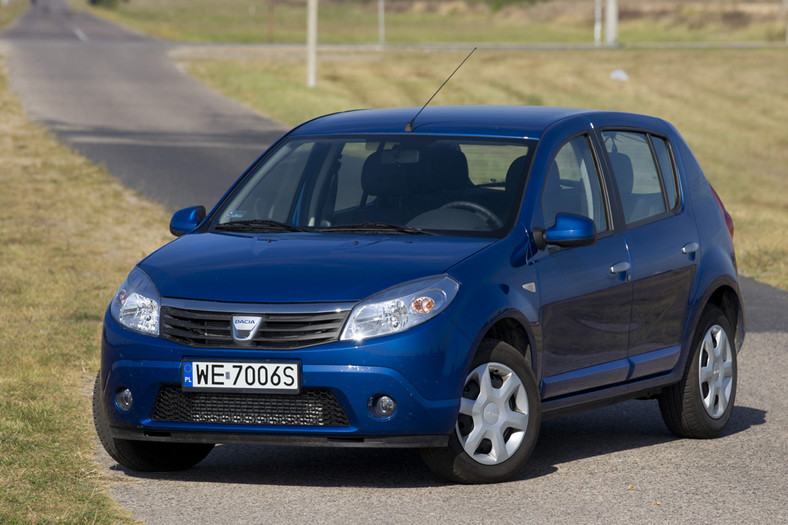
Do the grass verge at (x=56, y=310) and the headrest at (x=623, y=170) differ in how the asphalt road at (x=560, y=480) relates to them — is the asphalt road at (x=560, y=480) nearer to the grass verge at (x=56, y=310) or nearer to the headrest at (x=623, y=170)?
the grass verge at (x=56, y=310)

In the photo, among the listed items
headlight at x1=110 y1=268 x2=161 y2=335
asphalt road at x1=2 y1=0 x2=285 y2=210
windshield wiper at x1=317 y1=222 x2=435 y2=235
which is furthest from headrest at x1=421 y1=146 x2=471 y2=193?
asphalt road at x1=2 y1=0 x2=285 y2=210

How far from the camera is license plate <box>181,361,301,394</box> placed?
5.85 metres

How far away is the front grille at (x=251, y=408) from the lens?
5906 millimetres

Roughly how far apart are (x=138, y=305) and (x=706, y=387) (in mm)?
3203

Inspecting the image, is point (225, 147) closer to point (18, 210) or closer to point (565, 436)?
point (18, 210)

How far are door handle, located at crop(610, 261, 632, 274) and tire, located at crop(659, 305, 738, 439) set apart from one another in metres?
0.81

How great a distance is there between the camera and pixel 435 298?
5.93 meters

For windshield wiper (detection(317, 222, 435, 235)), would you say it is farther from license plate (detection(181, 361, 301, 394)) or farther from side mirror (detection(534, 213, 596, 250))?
license plate (detection(181, 361, 301, 394))

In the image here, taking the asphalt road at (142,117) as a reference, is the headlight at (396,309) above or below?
above

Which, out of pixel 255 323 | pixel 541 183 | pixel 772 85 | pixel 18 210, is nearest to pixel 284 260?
pixel 255 323

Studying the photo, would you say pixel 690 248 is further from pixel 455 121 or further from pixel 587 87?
pixel 587 87

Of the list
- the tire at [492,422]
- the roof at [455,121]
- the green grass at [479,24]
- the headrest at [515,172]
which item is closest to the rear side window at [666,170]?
the roof at [455,121]

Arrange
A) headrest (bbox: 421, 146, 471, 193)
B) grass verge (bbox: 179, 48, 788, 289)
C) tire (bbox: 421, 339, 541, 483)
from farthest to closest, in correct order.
→ grass verge (bbox: 179, 48, 788, 289) → headrest (bbox: 421, 146, 471, 193) → tire (bbox: 421, 339, 541, 483)

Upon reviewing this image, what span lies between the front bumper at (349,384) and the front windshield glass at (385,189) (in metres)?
0.92
